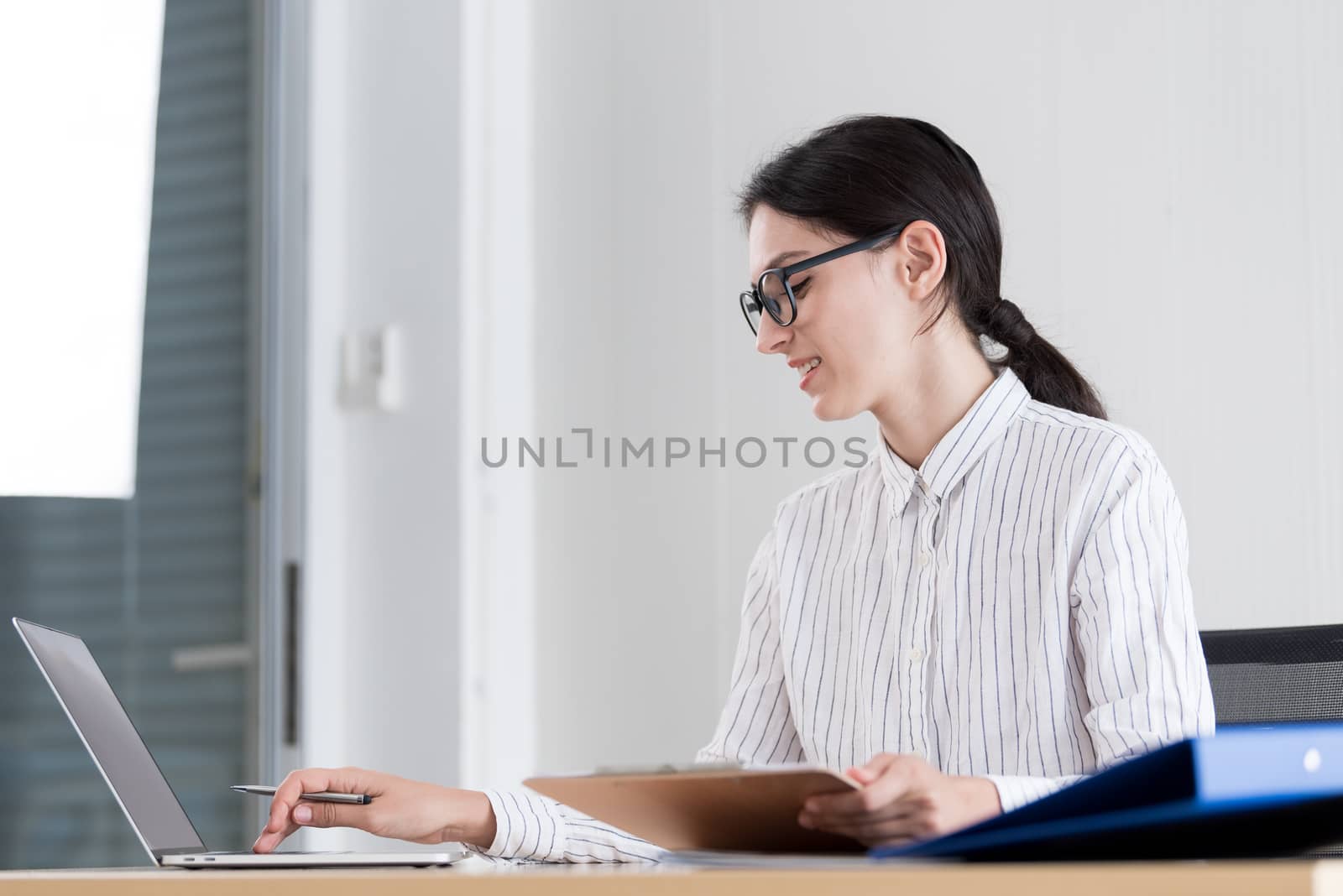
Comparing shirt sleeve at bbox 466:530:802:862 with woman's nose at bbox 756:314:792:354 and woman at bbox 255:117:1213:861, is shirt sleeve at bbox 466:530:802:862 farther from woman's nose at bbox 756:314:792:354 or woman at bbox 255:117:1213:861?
woman's nose at bbox 756:314:792:354

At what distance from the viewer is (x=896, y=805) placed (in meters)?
0.69

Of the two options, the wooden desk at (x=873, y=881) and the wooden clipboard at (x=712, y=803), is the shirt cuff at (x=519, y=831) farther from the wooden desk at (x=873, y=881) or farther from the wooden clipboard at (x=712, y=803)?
the wooden desk at (x=873, y=881)

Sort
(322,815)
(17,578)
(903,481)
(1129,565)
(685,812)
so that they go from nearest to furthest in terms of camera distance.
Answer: (685,812)
(322,815)
(1129,565)
(903,481)
(17,578)

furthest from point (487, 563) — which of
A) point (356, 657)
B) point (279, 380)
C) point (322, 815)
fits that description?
point (322, 815)

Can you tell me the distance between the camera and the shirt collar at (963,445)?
134cm

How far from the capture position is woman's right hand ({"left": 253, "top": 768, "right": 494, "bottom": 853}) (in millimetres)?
984

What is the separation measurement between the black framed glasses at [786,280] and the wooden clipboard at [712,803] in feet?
2.60

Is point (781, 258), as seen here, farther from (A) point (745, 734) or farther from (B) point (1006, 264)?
(B) point (1006, 264)

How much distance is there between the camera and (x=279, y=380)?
2350 mm

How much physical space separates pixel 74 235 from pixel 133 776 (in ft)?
4.44

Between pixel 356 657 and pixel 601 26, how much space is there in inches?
48.9

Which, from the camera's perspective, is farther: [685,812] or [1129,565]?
[1129,565]

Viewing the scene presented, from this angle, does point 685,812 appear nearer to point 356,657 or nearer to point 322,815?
point 322,815
